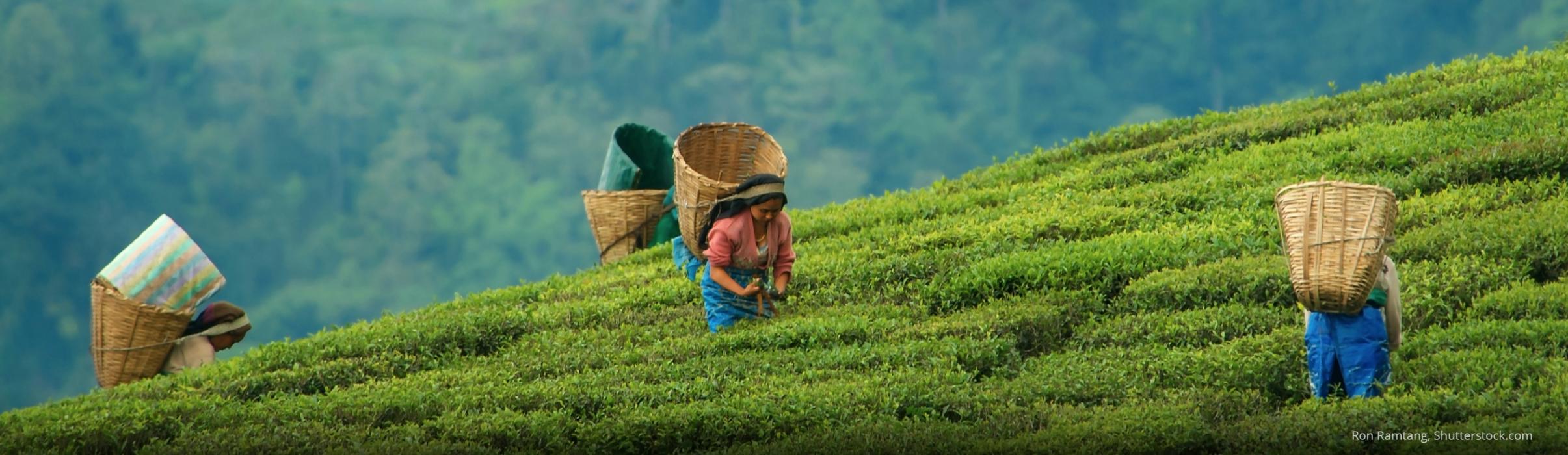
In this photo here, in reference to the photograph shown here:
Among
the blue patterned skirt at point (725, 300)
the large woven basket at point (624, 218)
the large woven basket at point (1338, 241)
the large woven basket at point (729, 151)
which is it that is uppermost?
the large woven basket at point (624, 218)

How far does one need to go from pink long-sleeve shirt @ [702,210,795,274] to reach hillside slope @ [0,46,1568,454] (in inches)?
18.2

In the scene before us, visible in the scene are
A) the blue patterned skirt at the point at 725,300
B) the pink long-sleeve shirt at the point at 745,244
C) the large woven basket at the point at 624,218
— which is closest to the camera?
the pink long-sleeve shirt at the point at 745,244

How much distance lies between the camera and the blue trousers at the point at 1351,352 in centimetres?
714

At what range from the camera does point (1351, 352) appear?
23.7 feet

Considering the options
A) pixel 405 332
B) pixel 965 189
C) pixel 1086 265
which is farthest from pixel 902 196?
pixel 405 332

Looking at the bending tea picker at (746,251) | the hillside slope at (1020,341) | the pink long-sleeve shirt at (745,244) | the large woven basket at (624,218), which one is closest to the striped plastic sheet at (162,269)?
the hillside slope at (1020,341)

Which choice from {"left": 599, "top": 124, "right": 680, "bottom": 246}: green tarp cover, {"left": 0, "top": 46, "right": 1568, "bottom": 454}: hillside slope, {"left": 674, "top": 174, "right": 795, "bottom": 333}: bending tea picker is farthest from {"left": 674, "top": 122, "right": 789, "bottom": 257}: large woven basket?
{"left": 599, "top": 124, "right": 680, "bottom": 246}: green tarp cover

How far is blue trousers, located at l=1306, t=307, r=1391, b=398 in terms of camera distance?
714 cm

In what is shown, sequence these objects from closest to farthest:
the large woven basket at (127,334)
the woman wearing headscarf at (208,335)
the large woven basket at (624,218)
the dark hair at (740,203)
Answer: the dark hair at (740,203)
the large woven basket at (127,334)
the woman wearing headscarf at (208,335)
the large woven basket at (624,218)

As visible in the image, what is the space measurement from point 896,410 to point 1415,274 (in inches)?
142

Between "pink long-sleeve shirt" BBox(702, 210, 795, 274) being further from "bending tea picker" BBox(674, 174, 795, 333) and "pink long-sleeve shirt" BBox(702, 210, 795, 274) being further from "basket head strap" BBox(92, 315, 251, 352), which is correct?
"basket head strap" BBox(92, 315, 251, 352)

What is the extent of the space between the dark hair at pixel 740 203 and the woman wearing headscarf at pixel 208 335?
16.0ft

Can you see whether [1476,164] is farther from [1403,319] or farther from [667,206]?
[667,206]

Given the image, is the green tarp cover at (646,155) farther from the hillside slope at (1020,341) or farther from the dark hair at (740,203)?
the dark hair at (740,203)
